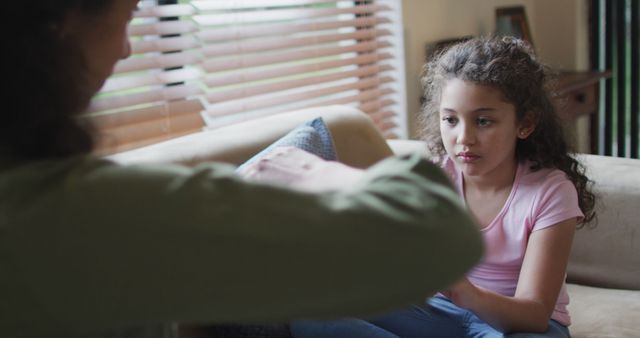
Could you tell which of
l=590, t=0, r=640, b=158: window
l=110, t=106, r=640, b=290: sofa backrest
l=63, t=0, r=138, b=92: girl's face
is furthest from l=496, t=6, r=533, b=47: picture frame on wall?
l=63, t=0, r=138, b=92: girl's face

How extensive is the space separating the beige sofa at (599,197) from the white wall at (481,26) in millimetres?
710

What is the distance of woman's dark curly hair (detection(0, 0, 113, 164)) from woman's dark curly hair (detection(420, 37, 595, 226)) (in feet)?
3.36

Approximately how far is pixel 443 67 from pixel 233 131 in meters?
0.54

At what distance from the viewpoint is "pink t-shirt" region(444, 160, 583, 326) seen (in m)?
1.44

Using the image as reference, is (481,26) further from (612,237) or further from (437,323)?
(437,323)

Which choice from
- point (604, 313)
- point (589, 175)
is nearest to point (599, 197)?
point (589, 175)

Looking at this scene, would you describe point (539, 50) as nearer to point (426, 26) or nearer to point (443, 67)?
point (426, 26)

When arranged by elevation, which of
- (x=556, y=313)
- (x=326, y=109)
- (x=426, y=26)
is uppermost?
(x=426, y=26)

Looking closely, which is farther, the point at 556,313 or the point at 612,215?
the point at 612,215

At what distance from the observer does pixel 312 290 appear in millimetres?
534

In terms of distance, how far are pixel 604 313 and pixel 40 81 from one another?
4.74ft

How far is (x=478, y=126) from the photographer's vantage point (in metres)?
1.51

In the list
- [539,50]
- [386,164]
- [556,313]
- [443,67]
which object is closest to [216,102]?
[443,67]

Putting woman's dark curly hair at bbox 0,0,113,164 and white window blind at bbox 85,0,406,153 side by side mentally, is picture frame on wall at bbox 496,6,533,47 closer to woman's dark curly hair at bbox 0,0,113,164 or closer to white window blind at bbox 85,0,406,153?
white window blind at bbox 85,0,406,153
